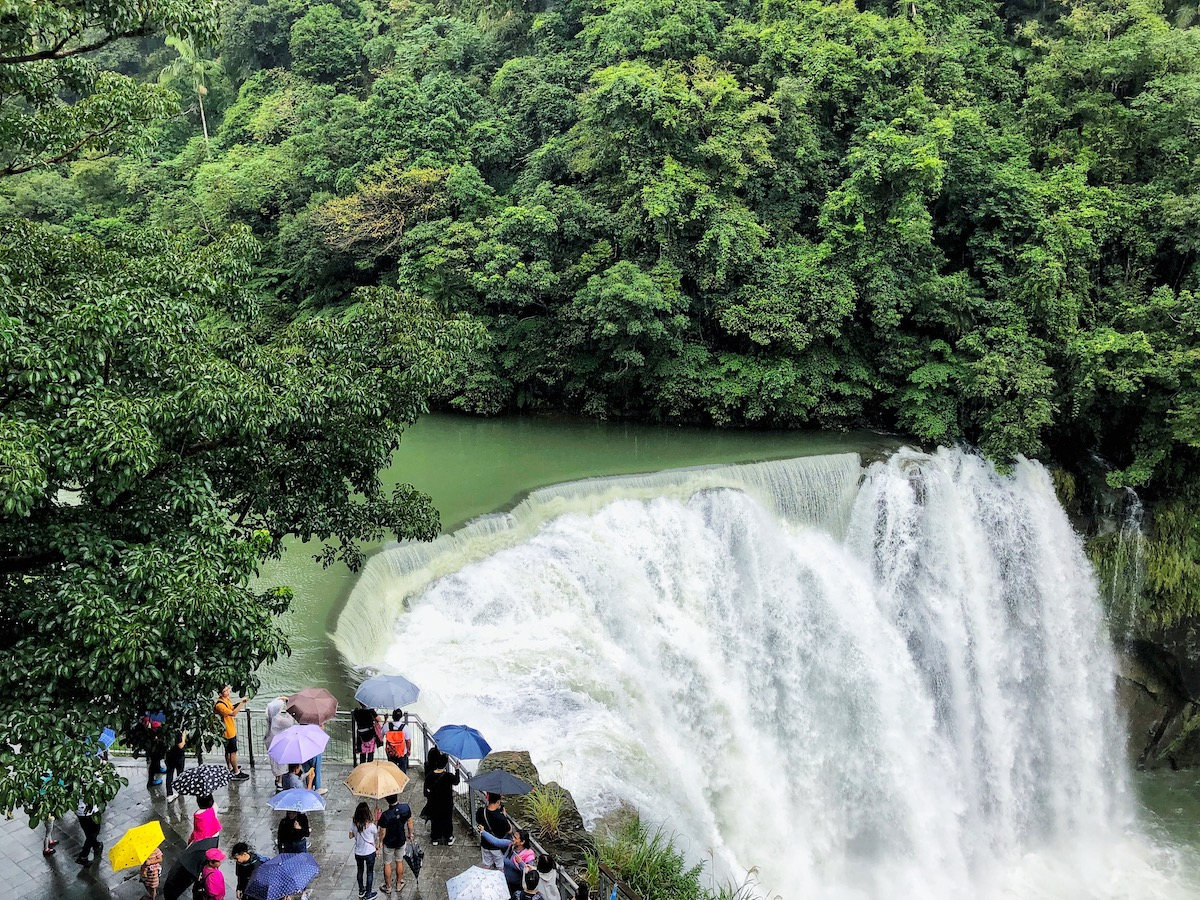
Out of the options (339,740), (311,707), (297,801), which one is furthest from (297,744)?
(339,740)

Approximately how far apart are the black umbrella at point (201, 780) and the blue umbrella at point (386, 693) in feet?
4.68

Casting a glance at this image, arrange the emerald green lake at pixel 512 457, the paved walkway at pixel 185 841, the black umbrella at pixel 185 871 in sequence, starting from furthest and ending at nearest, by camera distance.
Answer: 1. the emerald green lake at pixel 512 457
2. the paved walkway at pixel 185 841
3. the black umbrella at pixel 185 871

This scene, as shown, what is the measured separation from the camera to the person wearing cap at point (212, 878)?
22.1ft

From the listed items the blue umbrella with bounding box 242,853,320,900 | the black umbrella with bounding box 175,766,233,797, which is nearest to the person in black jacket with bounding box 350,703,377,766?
the black umbrella with bounding box 175,766,233,797

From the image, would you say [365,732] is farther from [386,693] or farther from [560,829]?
[560,829]

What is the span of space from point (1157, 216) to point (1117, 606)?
820 centimetres

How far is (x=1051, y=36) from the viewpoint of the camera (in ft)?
79.3

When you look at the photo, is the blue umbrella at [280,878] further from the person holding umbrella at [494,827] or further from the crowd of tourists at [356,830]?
the person holding umbrella at [494,827]

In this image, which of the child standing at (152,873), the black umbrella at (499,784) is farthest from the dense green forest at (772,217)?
the child standing at (152,873)

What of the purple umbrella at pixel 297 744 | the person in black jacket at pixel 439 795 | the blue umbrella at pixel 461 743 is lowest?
the person in black jacket at pixel 439 795

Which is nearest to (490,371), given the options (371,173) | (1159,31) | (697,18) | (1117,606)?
(371,173)

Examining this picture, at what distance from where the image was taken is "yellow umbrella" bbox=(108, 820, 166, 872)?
674 cm

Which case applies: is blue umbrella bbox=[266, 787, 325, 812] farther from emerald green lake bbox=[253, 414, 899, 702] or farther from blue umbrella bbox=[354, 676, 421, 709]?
emerald green lake bbox=[253, 414, 899, 702]

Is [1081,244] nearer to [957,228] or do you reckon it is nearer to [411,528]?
[957,228]
